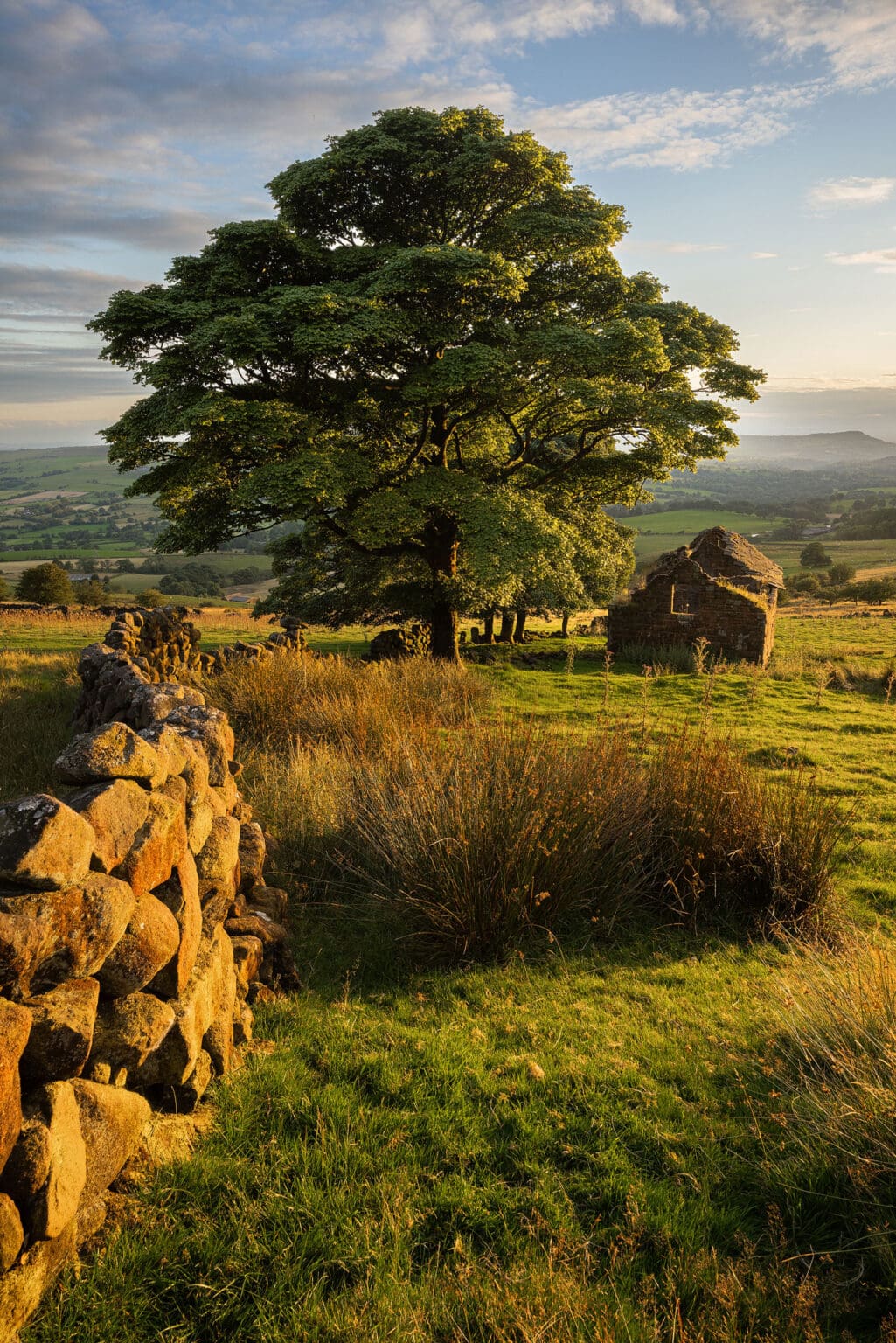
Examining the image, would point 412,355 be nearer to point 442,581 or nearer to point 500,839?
point 442,581

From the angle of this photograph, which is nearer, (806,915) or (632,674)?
(806,915)

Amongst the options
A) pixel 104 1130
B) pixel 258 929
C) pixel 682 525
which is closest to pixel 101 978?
pixel 104 1130

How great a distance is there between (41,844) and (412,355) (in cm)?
1595

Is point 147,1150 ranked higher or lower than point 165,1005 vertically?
lower

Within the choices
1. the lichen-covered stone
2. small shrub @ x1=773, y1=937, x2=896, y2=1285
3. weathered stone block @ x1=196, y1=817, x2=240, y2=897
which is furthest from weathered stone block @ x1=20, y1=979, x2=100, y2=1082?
small shrub @ x1=773, y1=937, x2=896, y2=1285

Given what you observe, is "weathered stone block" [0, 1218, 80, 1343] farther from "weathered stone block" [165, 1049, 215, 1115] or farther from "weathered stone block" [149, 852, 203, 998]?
"weathered stone block" [149, 852, 203, 998]

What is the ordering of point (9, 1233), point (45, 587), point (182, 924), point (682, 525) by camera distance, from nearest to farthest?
point (9, 1233) < point (182, 924) < point (45, 587) < point (682, 525)

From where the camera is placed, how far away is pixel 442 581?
18078 millimetres

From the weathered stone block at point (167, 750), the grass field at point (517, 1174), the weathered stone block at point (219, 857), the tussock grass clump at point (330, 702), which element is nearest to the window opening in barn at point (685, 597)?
the tussock grass clump at point (330, 702)

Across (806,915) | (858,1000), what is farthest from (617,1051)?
(806,915)

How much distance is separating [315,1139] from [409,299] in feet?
52.2

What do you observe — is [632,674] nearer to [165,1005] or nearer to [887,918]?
[887,918]

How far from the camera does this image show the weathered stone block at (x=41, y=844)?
2.45m

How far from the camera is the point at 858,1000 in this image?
154 inches
